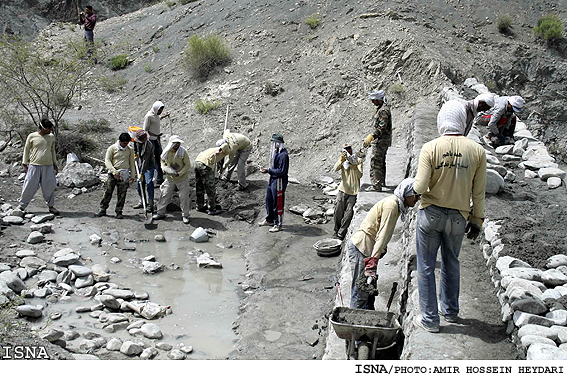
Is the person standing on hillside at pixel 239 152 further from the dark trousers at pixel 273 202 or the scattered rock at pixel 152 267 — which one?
the scattered rock at pixel 152 267

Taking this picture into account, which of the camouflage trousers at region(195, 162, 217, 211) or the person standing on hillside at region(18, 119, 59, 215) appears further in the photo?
the camouflage trousers at region(195, 162, 217, 211)

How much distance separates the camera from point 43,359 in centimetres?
488

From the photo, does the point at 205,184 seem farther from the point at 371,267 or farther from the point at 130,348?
the point at 371,267

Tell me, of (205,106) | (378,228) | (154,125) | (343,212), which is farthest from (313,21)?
(378,228)

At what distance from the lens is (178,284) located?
25.8 ft

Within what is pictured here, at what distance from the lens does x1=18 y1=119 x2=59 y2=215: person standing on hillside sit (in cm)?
974

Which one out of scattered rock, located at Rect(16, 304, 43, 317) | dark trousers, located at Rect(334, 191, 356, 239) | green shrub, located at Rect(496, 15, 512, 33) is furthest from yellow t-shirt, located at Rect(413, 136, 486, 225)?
green shrub, located at Rect(496, 15, 512, 33)

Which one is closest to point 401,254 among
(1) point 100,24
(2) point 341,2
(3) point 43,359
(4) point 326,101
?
(3) point 43,359

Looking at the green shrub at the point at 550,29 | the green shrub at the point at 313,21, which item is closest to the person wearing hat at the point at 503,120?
the green shrub at the point at 313,21

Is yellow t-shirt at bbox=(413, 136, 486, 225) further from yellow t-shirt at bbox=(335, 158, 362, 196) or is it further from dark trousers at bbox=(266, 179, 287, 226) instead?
dark trousers at bbox=(266, 179, 287, 226)

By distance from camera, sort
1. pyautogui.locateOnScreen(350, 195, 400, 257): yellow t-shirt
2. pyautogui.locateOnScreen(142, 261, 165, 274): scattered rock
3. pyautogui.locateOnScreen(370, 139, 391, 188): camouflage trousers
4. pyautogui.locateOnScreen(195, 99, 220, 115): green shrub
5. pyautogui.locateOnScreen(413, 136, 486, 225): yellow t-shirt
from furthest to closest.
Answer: pyautogui.locateOnScreen(195, 99, 220, 115): green shrub
pyautogui.locateOnScreen(370, 139, 391, 188): camouflage trousers
pyautogui.locateOnScreen(142, 261, 165, 274): scattered rock
pyautogui.locateOnScreen(350, 195, 400, 257): yellow t-shirt
pyautogui.locateOnScreen(413, 136, 486, 225): yellow t-shirt

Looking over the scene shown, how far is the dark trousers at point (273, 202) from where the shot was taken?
9.67 meters

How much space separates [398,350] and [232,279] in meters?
3.83

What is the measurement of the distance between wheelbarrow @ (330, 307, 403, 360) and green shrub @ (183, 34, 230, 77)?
13.6 meters
